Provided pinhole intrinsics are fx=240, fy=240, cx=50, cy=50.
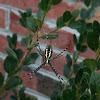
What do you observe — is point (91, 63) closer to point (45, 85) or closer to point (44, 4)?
point (44, 4)

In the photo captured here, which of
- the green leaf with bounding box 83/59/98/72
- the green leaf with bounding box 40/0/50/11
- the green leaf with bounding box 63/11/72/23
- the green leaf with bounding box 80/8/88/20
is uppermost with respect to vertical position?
the green leaf with bounding box 40/0/50/11

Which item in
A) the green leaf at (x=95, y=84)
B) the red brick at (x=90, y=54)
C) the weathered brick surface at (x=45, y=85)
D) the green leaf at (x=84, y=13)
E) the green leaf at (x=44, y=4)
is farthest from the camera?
the weathered brick surface at (x=45, y=85)

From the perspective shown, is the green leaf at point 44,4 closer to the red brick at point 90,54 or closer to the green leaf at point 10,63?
the green leaf at point 10,63

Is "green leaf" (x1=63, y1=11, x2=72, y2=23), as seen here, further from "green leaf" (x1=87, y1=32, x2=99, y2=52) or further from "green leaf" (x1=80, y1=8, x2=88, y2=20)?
"green leaf" (x1=80, y1=8, x2=88, y2=20)

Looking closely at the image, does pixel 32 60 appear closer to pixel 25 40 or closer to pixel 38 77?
pixel 25 40

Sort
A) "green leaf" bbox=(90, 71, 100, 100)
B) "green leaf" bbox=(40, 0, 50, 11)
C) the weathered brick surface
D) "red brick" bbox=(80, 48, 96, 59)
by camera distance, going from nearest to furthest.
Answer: "green leaf" bbox=(90, 71, 100, 100) → "green leaf" bbox=(40, 0, 50, 11) → "red brick" bbox=(80, 48, 96, 59) → the weathered brick surface

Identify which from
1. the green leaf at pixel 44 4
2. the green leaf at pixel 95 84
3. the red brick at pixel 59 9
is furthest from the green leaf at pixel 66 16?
the red brick at pixel 59 9

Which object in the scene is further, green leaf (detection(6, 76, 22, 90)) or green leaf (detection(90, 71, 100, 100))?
green leaf (detection(6, 76, 22, 90))

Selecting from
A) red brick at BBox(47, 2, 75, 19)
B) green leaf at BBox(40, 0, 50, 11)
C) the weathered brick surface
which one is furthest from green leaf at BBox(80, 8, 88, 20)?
the weathered brick surface
